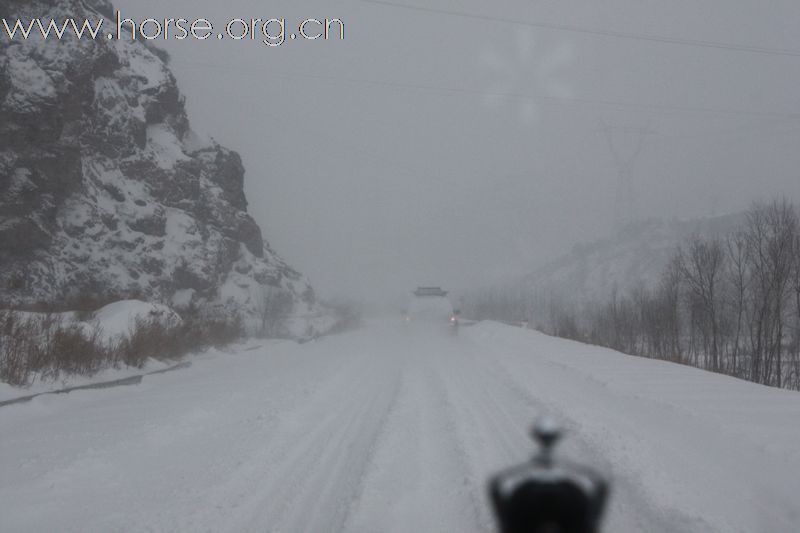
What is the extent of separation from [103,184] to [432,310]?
27772 millimetres

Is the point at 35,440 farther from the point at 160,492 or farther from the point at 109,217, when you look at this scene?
the point at 109,217

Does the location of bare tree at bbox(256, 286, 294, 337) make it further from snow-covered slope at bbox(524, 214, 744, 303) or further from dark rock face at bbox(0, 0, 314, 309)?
snow-covered slope at bbox(524, 214, 744, 303)

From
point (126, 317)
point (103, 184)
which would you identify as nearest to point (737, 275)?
point (126, 317)

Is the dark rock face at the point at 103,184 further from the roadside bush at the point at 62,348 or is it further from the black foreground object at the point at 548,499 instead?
the black foreground object at the point at 548,499

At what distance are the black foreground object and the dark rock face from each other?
90.8ft

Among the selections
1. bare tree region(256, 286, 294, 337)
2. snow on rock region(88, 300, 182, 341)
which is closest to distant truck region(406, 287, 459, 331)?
snow on rock region(88, 300, 182, 341)

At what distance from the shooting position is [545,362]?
14.9 meters

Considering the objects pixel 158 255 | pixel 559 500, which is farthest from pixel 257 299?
pixel 559 500

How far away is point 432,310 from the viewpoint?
87.2 ft

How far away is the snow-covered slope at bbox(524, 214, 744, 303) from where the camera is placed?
126 m

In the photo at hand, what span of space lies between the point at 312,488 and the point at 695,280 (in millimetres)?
32978

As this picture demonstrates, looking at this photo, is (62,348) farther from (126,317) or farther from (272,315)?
(272,315)

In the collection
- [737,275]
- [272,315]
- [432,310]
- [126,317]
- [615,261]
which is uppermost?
[615,261]

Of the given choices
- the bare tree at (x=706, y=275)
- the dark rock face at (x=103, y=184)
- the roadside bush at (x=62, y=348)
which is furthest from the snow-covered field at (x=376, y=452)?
the bare tree at (x=706, y=275)
